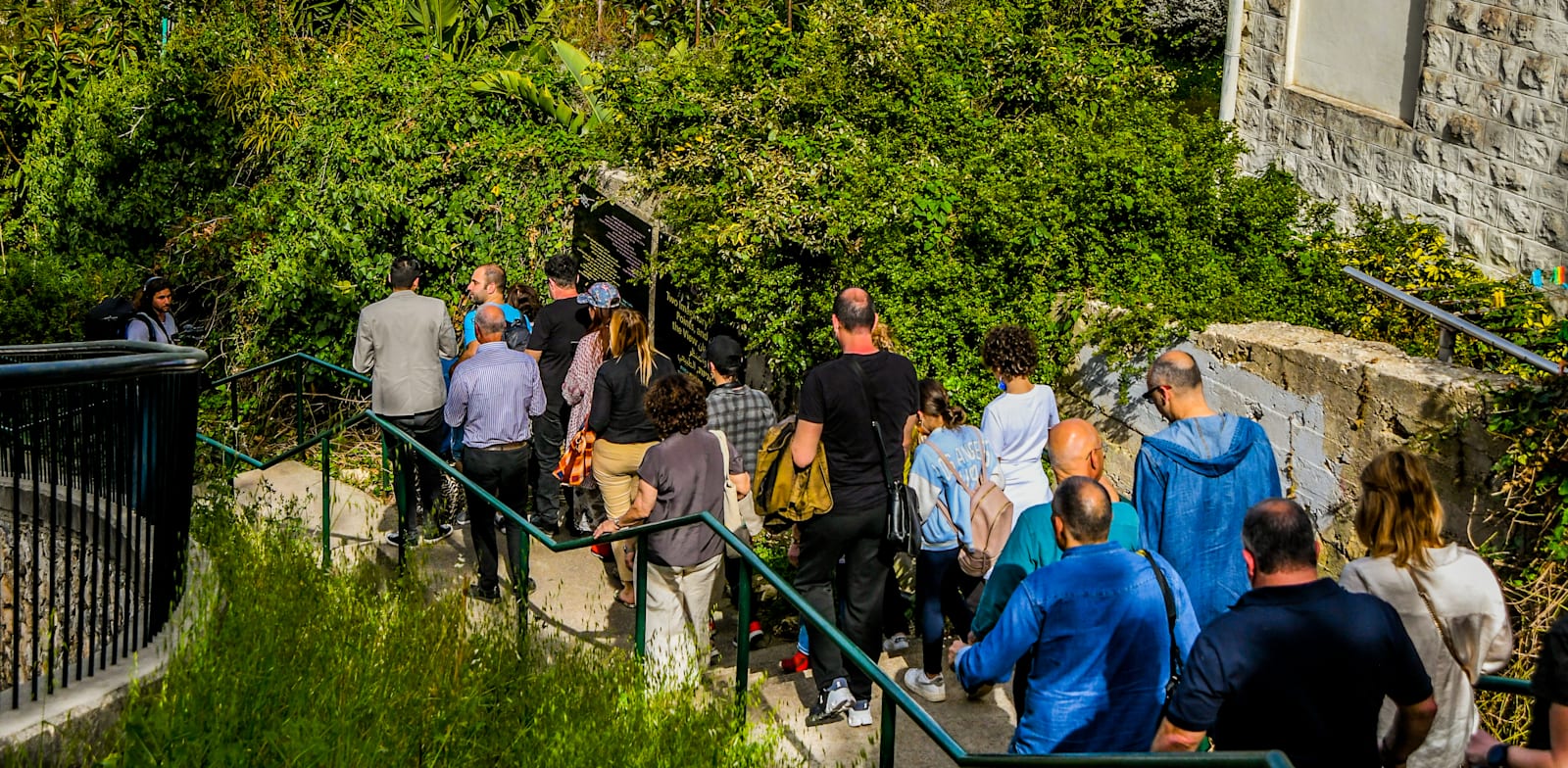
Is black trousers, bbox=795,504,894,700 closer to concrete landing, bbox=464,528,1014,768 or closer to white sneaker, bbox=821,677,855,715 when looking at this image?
white sneaker, bbox=821,677,855,715

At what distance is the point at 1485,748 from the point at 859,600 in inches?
109

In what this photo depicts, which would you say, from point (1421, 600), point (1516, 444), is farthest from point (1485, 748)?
point (1516, 444)

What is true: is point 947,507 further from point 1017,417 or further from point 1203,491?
point 1203,491

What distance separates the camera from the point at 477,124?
12.2 metres

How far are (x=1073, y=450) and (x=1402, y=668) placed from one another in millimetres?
1478

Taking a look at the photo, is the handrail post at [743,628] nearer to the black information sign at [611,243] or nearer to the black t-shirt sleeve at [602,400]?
the black t-shirt sleeve at [602,400]

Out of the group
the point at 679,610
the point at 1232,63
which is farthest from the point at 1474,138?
the point at 679,610

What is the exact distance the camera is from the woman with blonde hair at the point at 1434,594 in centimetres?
427

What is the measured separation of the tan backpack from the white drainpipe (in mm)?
5256

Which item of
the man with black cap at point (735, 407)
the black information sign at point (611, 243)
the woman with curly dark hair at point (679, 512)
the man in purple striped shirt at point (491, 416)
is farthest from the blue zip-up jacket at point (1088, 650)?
the black information sign at point (611, 243)

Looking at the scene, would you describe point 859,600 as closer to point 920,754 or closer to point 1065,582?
point 920,754

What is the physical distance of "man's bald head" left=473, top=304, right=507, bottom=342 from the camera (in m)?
7.66

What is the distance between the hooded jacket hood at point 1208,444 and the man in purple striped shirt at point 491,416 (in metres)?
3.63

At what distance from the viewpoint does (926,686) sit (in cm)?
635
